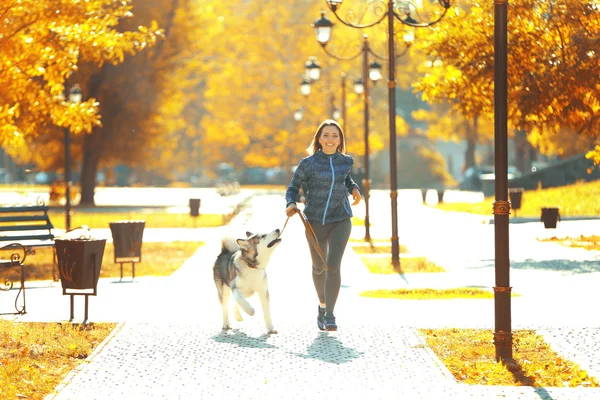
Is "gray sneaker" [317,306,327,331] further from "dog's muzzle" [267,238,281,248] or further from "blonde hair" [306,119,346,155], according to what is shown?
"blonde hair" [306,119,346,155]

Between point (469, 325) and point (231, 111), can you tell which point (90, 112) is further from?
point (231, 111)

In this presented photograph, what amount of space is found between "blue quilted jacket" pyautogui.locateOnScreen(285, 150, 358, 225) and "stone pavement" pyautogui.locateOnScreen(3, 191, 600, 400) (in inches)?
42.3

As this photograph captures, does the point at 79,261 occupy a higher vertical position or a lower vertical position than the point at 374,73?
lower

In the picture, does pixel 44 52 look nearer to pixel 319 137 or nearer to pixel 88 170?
pixel 319 137

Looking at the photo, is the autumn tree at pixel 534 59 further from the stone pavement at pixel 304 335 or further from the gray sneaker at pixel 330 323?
the gray sneaker at pixel 330 323

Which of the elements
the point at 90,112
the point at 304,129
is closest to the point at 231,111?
the point at 304,129

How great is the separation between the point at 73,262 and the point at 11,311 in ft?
5.11

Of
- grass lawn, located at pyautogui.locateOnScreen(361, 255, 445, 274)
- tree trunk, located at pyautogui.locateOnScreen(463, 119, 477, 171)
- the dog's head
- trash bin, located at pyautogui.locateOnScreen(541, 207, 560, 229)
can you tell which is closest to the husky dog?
the dog's head

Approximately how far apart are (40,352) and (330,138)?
3.20 m

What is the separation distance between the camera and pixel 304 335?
1112 cm

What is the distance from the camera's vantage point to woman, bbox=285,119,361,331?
11.4 meters

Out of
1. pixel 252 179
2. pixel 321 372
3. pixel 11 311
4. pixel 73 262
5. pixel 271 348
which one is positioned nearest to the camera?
pixel 321 372

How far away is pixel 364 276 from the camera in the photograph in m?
18.1

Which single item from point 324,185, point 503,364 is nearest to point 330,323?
point 324,185
